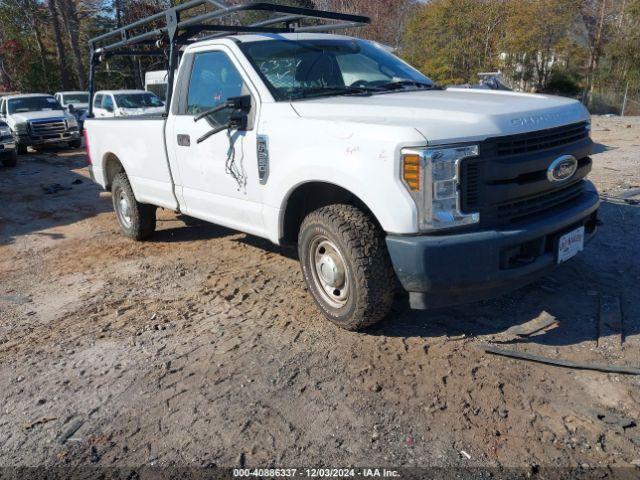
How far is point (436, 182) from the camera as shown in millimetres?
3025

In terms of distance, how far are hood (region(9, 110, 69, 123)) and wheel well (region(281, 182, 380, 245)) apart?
15317mm

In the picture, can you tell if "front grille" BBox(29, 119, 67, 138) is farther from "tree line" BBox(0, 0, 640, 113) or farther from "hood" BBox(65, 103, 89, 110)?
"tree line" BBox(0, 0, 640, 113)

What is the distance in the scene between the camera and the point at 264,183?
4.09 metres

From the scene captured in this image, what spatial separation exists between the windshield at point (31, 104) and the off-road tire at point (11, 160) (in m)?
4.38

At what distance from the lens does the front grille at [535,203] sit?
328cm

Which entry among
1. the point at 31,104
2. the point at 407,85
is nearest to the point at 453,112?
the point at 407,85

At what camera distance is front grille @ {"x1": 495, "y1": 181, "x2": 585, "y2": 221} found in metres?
3.28

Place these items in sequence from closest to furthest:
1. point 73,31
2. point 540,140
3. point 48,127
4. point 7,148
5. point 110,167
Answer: point 540,140 → point 110,167 → point 7,148 → point 48,127 → point 73,31

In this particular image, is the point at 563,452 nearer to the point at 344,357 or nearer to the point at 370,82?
the point at 344,357

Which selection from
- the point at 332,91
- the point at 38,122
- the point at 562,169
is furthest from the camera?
the point at 38,122

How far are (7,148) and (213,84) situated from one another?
1087 centimetres

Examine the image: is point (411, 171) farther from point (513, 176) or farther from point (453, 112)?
point (513, 176)

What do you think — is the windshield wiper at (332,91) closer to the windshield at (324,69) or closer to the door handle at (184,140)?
the windshield at (324,69)

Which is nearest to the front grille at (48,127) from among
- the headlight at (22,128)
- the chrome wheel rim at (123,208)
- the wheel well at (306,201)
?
the headlight at (22,128)
